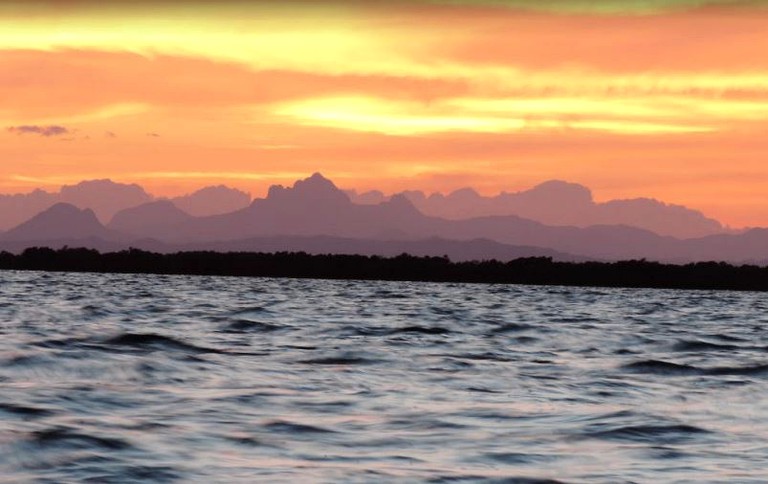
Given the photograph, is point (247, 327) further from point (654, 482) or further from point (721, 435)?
point (654, 482)

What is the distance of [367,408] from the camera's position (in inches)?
571

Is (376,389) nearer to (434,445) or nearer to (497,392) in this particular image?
(497,392)

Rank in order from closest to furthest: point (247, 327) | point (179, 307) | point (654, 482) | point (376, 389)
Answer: point (654, 482) → point (376, 389) → point (247, 327) → point (179, 307)

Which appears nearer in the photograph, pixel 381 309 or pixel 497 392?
pixel 497 392

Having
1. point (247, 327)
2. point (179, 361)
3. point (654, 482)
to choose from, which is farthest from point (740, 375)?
point (247, 327)

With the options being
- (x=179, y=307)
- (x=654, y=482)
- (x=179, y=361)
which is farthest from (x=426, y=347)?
(x=179, y=307)

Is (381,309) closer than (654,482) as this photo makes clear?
No

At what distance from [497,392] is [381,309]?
94.3 ft

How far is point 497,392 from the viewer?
1653 centimetres

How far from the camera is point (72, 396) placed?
14.8 metres

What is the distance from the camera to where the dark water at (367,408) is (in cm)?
1091

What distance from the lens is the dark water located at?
10.9m

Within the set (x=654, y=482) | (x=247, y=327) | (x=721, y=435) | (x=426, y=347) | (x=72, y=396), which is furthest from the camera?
(x=247, y=327)

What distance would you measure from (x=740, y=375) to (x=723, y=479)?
33.8 feet
